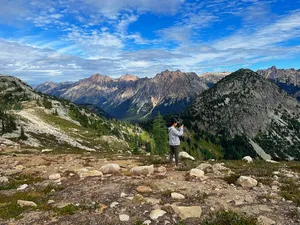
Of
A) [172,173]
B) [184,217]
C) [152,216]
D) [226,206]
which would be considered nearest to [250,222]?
[226,206]

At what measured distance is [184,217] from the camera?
37.7 feet

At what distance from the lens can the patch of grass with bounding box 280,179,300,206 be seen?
13.6 m

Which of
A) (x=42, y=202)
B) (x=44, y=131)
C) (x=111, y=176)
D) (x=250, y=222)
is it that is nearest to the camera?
(x=250, y=222)

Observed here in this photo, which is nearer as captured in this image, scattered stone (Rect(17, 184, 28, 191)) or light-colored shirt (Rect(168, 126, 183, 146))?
scattered stone (Rect(17, 184, 28, 191))

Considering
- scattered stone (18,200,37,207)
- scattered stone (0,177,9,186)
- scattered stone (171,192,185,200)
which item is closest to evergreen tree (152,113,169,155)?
scattered stone (0,177,9,186)

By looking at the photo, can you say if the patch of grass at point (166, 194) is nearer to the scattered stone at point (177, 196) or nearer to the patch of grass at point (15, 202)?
the scattered stone at point (177, 196)

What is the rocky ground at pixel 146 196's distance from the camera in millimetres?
11586

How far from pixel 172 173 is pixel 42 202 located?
8.95 m

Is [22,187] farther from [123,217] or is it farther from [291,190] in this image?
[291,190]

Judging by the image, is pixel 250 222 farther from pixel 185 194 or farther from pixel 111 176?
pixel 111 176

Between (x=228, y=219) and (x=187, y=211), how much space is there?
1800 millimetres

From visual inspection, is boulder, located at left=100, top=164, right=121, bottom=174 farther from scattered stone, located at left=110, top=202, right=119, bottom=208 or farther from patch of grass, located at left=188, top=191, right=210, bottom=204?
patch of grass, located at left=188, top=191, right=210, bottom=204

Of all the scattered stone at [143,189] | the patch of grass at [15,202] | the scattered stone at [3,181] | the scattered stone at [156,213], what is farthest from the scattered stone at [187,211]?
the scattered stone at [3,181]

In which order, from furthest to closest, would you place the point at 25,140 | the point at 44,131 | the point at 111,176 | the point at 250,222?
the point at 44,131, the point at 25,140, the point at 111,176, the point at 250,222
